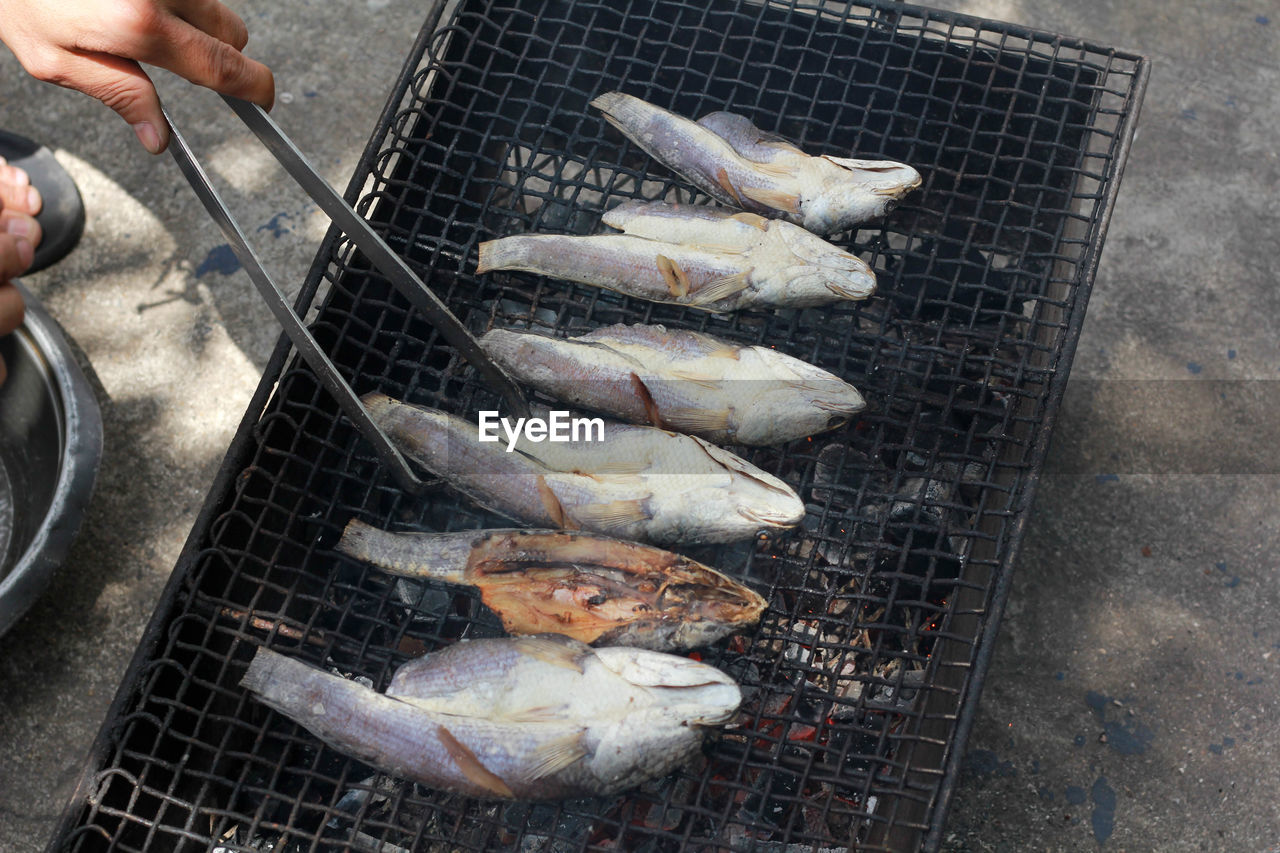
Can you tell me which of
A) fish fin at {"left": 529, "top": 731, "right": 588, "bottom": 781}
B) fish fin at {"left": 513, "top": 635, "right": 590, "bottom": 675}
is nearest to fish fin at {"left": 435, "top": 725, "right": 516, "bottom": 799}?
fish fin at {"left": 529, "top": 731, "right": 588, "bottom": 781}

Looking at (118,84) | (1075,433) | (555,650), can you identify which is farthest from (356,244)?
(1075,433)

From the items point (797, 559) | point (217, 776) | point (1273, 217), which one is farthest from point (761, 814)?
point (1273, 217)

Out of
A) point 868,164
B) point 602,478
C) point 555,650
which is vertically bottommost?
point 555,650

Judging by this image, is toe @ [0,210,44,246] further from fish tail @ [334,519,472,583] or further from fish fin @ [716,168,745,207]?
fish fin @ [716,168,745,207]

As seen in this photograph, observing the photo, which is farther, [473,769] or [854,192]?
[854,192]

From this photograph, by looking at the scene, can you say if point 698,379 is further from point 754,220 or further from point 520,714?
point 520,714
